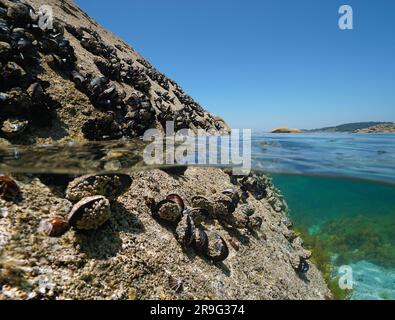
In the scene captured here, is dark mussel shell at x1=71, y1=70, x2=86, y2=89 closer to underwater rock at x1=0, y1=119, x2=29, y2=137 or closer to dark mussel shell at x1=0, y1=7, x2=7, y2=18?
dark mussel shell at x1=0, y1=7, x2=7, y2=18

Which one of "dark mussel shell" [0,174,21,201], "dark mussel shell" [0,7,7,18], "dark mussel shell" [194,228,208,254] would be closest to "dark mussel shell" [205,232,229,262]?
"dark mussel shell" [194,228,208,254]

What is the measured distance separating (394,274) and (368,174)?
14.5 meters

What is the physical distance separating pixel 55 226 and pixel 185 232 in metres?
2.48

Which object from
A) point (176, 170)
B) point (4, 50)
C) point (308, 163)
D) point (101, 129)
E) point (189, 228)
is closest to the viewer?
point (189, 228)

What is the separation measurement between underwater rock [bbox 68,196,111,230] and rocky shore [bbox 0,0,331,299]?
16mm

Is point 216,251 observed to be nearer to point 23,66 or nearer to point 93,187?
point 93,187

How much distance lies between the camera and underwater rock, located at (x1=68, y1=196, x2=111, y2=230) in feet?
14.0

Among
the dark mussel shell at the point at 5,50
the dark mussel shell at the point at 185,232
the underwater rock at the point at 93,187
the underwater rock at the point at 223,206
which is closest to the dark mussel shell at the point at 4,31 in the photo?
the dark mussel shell at the point at 5,50

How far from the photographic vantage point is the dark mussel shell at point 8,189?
444 cm

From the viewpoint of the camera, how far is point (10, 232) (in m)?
4.03

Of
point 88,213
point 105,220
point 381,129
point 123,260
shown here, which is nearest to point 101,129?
point 105,220

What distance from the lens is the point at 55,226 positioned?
430cm

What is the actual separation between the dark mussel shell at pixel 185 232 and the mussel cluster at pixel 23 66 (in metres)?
4.52
